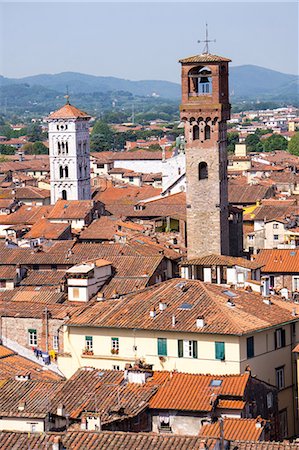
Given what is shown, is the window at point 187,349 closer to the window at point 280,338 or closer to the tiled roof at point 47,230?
the window at point 280,338

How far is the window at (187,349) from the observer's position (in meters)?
36.7

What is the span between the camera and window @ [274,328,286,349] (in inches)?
1473

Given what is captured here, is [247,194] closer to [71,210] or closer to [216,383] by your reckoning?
[71,210]

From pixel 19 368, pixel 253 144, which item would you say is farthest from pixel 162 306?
pixel 253 144

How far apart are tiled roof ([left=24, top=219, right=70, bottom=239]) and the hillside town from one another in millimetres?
136

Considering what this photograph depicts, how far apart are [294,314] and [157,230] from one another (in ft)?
103

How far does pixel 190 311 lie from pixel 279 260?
52.2 feet

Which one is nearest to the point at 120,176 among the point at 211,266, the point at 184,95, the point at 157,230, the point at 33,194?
the point at 33,194

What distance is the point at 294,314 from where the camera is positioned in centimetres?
3884

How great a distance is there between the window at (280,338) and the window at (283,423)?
7.89ft

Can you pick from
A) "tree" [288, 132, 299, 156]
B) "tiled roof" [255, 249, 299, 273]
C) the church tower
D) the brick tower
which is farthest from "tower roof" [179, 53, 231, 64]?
"tree" [288, 132, 299, 156]

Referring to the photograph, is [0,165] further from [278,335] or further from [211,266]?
[278,335]

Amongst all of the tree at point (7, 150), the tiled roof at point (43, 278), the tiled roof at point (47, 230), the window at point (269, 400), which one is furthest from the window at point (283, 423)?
the tree at point (7, 150)

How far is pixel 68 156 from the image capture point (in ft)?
323
